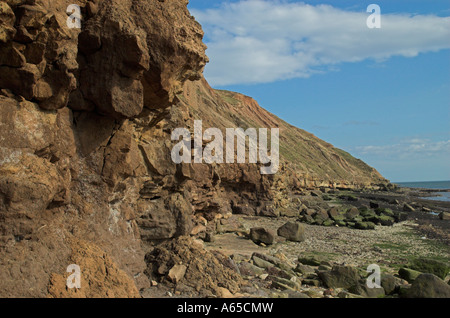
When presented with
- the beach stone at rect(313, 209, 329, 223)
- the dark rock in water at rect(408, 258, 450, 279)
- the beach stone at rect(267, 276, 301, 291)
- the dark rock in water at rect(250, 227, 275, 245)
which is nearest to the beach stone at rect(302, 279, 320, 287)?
the beach stone at rect(267, 276, 301, 291)

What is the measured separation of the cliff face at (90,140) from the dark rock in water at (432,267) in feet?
29.8

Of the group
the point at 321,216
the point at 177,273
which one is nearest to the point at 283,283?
the point at 177,273

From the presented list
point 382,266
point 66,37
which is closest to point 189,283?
point 66,37

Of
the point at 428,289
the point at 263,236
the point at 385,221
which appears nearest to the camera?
the point at 428,289

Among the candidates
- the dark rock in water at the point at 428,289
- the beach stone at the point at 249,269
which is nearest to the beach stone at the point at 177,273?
the beach stone at the point at 249,269

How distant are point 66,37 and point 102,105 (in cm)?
178

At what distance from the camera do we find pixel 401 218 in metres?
33.6

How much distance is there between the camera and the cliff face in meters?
5.76

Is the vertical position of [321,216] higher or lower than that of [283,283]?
lower

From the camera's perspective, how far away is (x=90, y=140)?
7992 millimetres

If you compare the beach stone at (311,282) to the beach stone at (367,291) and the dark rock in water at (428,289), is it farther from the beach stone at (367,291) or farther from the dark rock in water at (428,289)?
the dark rock in water at (428,289)

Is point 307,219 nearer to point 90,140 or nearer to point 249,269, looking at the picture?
point 249,269

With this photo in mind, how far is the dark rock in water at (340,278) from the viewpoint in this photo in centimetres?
1096

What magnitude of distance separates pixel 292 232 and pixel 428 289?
1061 cm
